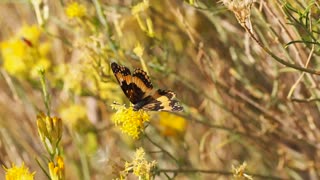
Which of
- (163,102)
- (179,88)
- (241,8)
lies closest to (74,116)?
(179,88)

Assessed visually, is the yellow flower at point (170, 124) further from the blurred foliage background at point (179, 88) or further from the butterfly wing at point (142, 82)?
the butterfly wing at point (142, 82)

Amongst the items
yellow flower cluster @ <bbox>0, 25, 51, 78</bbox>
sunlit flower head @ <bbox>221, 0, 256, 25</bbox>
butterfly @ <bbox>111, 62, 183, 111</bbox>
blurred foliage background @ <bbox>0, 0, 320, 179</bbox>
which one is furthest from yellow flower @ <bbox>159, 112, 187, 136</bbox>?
sunlit flower head @ <bbox>221, 0, 256, 25</bbox>

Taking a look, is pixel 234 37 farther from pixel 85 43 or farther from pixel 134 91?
pixel 134 91

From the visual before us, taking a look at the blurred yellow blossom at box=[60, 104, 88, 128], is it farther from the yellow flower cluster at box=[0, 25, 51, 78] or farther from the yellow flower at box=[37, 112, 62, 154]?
the yellow flower at box=[37, 112, 62, 154]

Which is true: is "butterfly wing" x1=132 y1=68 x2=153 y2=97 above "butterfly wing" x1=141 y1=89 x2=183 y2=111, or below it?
above

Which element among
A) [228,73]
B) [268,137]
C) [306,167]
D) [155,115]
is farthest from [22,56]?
[306,167]

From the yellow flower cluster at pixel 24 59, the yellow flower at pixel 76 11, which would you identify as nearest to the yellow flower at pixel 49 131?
the yellow flower at pixel 76 11
